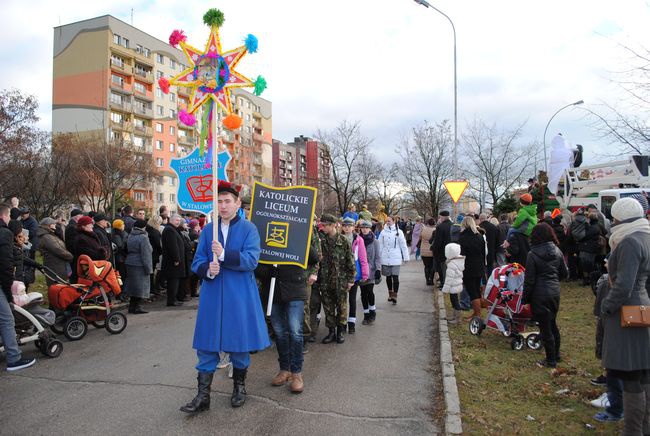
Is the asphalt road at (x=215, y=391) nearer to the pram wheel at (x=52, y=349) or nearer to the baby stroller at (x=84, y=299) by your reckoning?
the pram wheel at (x=52, y=349)

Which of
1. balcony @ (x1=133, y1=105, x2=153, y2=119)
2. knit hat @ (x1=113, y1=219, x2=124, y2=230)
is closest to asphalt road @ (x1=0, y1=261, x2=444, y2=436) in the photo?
knit hat @ (x1=113, y1=219, x2=124, y2=230)

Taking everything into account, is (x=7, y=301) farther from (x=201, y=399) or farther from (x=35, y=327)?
(x=201, y=399)

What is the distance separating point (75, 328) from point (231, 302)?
4.52m

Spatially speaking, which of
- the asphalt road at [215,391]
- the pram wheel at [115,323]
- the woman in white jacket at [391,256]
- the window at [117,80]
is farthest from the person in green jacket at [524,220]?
the window at [117,80]

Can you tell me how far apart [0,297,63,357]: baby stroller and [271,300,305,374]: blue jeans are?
3.58 metres

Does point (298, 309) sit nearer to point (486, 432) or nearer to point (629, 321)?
point (486, 432)

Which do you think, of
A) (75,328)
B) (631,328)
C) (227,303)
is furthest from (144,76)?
(631,328)

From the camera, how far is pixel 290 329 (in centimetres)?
527

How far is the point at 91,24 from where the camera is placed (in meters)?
56.5

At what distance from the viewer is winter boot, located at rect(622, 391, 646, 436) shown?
151 inches

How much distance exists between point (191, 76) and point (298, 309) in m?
2.85

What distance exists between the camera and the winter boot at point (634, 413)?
3848 millimetres

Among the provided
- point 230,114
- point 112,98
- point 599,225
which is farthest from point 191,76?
point 112,98

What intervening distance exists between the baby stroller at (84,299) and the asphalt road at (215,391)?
0.83 ft
